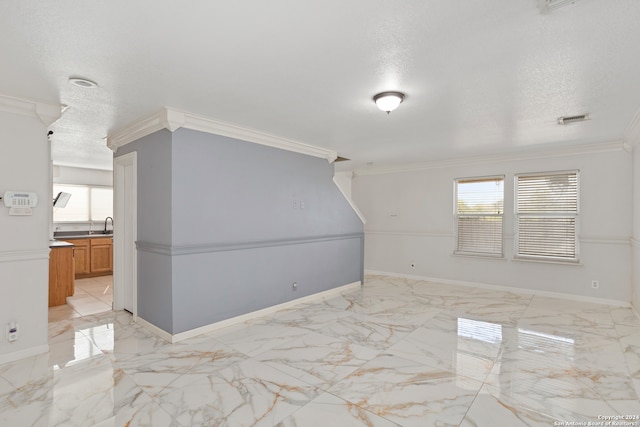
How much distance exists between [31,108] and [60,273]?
295 cm

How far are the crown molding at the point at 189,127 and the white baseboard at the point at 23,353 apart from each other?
2364 millimetres

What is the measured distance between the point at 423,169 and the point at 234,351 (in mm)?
5012

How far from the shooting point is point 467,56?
2209mm

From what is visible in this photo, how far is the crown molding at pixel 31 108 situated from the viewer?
113 inches

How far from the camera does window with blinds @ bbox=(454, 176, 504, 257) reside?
5730mm

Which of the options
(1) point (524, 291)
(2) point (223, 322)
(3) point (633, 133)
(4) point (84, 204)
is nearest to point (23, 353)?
(2) point (223, 322)

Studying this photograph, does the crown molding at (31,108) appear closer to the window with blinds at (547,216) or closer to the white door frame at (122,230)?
the white door frame at (122,230)

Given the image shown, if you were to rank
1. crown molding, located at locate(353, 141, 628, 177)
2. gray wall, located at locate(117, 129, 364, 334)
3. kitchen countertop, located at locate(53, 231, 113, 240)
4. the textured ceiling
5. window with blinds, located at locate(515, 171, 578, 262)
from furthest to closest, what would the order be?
kitchen countertop, located at locate(53, 231, 113, 240) < window with blinds, located at locate(515, 171, 578, 262) < crown molding, located at locate(353, 141, 628, 177) < gray wall, located at locate(117, 129, 364, 334) < the textured ceiling

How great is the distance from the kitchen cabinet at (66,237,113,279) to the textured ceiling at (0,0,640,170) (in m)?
3.66

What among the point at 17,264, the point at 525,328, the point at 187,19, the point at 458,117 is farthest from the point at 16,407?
the point at 525,328

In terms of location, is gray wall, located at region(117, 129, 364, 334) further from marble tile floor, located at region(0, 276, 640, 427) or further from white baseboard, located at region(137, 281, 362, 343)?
marble tile floor, located at region(0, 276, 640, 427)

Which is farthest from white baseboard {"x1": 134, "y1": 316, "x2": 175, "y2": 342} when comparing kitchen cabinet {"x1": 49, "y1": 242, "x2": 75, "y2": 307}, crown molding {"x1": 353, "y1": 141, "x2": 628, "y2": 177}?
crown molding {"x1": 353, "y1": 141, "x2": 628, "y2": 177}

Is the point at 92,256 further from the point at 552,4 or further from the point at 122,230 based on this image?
the point at 552,4

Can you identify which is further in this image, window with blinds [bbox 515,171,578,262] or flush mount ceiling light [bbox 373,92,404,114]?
window with blinds [bbox 515,171,578,262]
